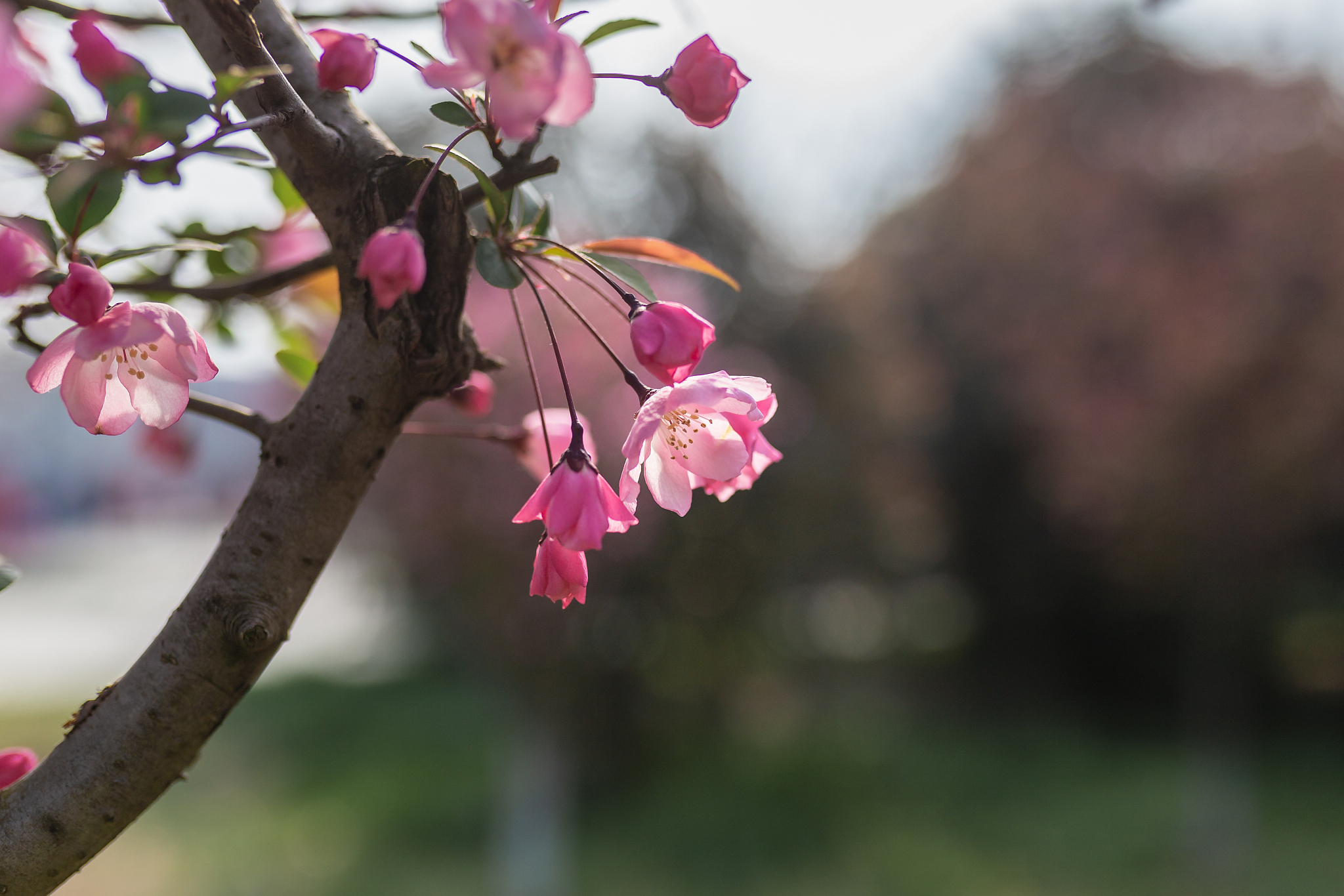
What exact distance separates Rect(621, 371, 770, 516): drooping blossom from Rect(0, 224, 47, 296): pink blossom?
0.40m

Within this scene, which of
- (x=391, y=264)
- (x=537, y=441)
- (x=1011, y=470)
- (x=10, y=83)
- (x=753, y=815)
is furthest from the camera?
(x=1011, y=470)

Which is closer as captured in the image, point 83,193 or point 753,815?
point 83,193

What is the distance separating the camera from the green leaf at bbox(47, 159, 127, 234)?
2.06ft

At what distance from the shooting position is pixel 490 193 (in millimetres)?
A: 680

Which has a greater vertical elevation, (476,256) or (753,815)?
(753,815)

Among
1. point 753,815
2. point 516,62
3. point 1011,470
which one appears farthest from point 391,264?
point 1011,470

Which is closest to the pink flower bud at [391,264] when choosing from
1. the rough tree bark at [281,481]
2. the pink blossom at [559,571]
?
the rough tree bark at [281,481]

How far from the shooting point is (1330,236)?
13.7 ft

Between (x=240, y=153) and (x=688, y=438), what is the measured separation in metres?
0.40

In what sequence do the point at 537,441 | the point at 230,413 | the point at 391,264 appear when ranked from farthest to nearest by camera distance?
the point at 537,441, the point at 230,413, the point at 391,264

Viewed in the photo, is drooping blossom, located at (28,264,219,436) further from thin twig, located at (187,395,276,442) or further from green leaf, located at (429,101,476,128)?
green leaf, located at (429,101,476,128)

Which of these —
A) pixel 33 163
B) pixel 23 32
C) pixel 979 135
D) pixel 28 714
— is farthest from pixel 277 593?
pixel 979 135

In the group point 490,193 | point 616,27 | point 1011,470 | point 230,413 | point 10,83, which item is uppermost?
point 1011,470

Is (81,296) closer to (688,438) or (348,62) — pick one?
(348,62)
